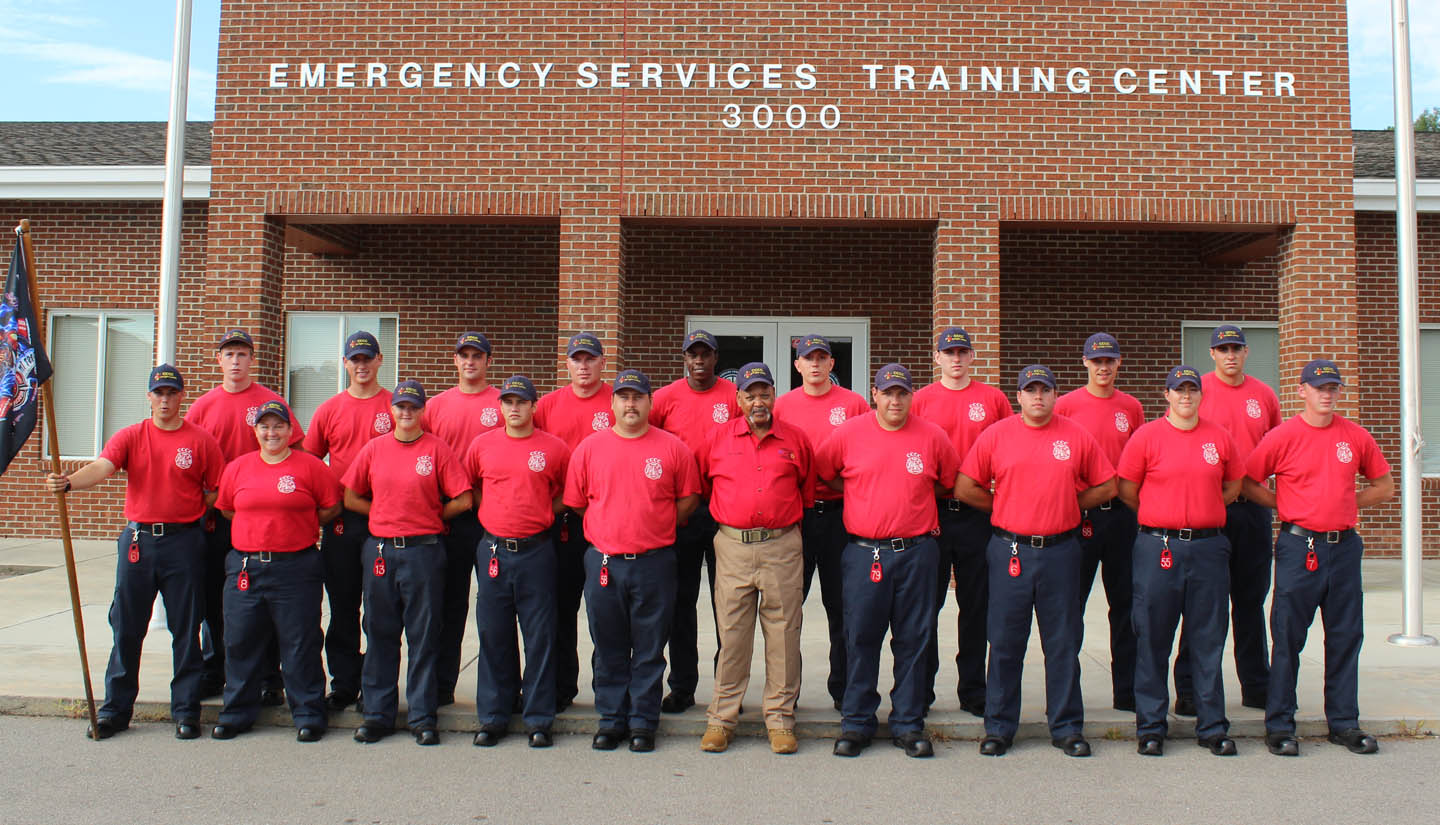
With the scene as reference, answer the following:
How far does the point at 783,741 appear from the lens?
5.68 meters

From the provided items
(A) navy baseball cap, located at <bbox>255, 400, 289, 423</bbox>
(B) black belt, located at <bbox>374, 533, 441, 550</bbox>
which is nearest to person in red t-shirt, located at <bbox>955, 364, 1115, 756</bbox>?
(B) black belt, located at <bbox>374, 533, 441, 550</bbox>

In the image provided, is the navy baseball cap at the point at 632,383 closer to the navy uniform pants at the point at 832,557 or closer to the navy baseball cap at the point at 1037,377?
the navy uniform pants at the point at 832,557

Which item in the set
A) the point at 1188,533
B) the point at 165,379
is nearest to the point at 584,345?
the point at 165,379

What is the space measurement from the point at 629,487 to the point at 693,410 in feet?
3.36

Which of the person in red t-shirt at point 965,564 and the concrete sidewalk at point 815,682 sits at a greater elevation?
the person in red t-shirt at point 965,564

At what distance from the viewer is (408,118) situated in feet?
33.5

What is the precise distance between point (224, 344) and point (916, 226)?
6442mm

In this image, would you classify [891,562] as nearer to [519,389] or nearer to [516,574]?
[516,574]

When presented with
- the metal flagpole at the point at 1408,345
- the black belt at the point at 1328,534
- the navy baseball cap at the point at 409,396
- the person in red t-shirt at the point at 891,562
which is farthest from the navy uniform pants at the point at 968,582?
the metal flagpole at the point at 1408,345

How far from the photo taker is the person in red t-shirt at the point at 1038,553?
566 cm

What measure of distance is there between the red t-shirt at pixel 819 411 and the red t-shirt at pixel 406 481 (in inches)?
72.5

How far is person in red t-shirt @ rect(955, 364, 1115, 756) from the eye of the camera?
5.66 m

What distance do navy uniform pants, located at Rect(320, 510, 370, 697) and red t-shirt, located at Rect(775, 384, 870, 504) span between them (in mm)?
2441

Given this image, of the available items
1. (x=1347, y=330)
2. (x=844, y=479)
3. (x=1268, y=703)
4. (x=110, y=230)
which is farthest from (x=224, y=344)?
(x=1347, y=330)
